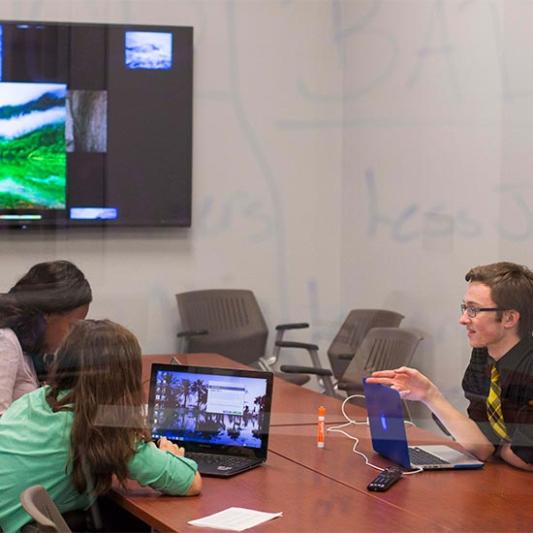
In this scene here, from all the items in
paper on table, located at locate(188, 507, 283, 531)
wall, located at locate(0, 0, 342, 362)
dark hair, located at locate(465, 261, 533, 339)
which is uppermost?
wall, located at locate(0, 0, 342, 362)

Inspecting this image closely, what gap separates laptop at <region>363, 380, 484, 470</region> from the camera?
2535mm

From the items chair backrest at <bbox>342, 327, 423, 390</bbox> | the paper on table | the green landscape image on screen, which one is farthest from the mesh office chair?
the green landscape image on screen

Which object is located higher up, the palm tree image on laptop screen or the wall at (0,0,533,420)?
the wall at (0,0,533,420)

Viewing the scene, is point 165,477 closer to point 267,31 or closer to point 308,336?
point 308,336

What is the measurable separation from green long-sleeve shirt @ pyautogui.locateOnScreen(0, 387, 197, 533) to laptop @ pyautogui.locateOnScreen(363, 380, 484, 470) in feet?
1.78

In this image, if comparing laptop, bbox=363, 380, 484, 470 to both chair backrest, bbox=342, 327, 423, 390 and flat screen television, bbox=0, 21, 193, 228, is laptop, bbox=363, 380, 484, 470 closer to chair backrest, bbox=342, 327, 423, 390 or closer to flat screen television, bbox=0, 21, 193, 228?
chair backrest, bbox=342, 327, 423, 390

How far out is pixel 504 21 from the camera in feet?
9.18

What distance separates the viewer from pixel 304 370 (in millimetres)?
3002

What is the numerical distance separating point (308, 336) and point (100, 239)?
0.70 m

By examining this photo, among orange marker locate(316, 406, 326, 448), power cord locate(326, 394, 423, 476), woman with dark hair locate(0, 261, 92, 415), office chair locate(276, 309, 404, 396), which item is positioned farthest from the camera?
office chair locate(276, 309, 404, 396)

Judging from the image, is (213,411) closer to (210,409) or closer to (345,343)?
(210,409)

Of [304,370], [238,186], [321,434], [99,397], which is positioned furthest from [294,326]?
[99,397]

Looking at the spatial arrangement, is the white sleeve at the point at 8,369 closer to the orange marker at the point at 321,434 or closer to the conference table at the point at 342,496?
the conference table at the point at 342,496

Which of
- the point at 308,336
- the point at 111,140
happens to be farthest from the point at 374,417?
the point at 111,140
